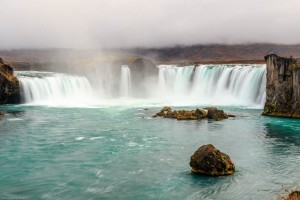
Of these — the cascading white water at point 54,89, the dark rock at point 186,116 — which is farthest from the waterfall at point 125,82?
the dark rock at point 186,116

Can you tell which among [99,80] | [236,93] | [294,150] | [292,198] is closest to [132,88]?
[99,80]

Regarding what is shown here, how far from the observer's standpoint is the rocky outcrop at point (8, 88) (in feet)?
195

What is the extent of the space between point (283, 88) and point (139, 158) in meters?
27.3

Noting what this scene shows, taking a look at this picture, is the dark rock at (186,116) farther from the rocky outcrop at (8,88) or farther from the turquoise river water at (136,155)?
the rocky outcrop at (8,88)

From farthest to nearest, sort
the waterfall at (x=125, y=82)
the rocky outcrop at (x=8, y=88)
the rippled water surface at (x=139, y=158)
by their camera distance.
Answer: the waterfall at (x=125, y=82) → the rocky outcrop at (x=8, y=88) → the rippled water surface at (x=139, y=158)

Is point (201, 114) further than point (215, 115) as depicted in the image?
Yes

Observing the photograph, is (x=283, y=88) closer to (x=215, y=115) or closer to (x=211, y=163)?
(x=215, y=115)

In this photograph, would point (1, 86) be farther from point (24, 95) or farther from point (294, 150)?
point (294, 150)

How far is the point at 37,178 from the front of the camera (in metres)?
20.0

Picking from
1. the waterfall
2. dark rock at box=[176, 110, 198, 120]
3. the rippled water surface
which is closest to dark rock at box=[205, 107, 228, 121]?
dark rock at box=[176, 110, 198, 120]

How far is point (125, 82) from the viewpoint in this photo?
260ft

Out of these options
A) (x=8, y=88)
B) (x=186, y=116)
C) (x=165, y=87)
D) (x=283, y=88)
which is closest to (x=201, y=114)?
(x=186, y=116)

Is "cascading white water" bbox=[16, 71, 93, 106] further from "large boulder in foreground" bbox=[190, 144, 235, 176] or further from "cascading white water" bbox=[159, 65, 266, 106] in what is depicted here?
"large boulder in foreground" bbox=[190, 144, 235, 176]

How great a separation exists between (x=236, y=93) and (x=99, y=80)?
99.0 feet
